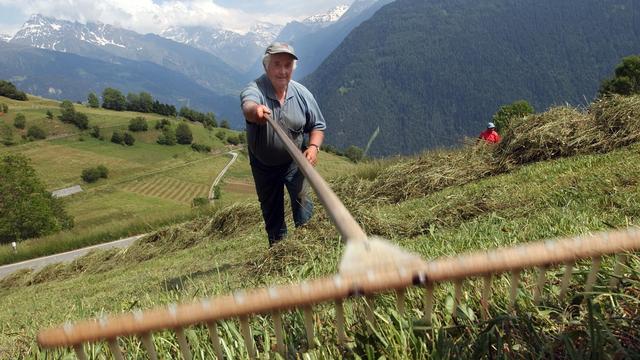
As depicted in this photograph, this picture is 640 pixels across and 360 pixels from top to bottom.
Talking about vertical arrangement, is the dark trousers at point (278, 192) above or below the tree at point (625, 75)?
below

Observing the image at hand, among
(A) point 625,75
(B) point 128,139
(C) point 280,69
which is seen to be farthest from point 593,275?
(B) point 128,139

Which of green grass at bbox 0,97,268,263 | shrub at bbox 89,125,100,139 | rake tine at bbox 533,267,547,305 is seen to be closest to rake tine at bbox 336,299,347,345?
rake tine at bbox 533,267,547,305

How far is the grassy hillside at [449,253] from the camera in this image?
4.13 ft

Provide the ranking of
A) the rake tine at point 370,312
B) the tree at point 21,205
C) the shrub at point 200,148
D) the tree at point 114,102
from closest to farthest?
the rake tine at point 370,312, the tree at point 21,205, the shrub at point 200,148, the tree at point 114,102

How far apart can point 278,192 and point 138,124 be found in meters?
125

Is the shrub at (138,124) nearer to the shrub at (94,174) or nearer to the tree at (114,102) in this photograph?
the shrub at (94,174)

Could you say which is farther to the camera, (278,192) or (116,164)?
(116,164)

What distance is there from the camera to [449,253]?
2.49 meters

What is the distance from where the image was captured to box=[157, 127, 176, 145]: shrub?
118 m

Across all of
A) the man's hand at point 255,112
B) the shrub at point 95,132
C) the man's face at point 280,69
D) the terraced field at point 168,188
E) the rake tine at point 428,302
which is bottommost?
the terraced field at point 168,188

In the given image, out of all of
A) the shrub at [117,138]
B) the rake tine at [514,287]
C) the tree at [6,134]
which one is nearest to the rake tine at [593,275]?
the rake tine at [514,287]

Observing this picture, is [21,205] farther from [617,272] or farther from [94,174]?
[617,272]

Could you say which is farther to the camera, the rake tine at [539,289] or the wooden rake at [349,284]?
the rake tine at [539,289]

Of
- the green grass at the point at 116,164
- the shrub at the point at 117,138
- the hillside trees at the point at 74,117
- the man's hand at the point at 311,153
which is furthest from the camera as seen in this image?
the hillside trees at the point at 74,117
